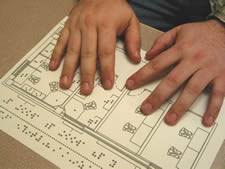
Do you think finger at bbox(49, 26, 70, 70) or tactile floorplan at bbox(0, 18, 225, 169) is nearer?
tactile floorplan at bbox(0, 18, 225, 169)

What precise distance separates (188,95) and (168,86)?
0.12 feet

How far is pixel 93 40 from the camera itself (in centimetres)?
60

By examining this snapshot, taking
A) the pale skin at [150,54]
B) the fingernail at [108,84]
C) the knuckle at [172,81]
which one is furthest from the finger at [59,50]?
the knuckle at [172,81]

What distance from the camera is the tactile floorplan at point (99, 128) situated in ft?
1.54

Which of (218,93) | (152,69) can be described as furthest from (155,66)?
(218,93)

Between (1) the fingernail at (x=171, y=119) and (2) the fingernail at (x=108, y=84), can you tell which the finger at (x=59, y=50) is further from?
(1) the fingernail at (x=171, y=119)

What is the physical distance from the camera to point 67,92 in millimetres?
546

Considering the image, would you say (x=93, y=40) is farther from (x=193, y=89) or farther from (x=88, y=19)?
(x=193, y=89)

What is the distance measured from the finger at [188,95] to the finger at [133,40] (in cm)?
11

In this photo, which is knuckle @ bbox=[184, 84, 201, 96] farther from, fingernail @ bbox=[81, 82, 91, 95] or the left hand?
fingernail @ bbox=[81, 82, 91, 95]

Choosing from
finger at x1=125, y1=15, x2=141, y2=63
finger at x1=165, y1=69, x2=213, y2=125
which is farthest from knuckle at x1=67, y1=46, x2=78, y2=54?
finger at x1=165, y1=69, x2=213, y2=125

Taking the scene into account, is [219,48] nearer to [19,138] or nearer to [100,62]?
[100,62]

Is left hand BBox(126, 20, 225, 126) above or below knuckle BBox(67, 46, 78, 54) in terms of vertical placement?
above

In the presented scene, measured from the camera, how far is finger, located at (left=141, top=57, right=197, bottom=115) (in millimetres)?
516
